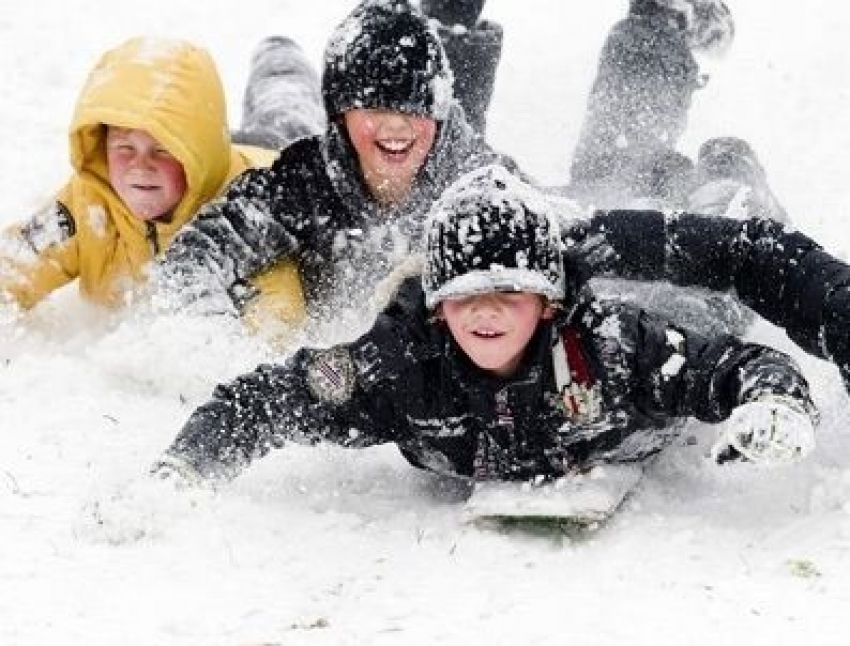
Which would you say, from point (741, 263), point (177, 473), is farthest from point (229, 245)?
point (741, 263)

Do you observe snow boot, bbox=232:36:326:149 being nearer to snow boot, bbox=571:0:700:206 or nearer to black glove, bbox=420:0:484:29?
black glove, bbox=420:0:484:29

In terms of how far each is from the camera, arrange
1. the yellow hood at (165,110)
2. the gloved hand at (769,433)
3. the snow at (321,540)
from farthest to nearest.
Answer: the yellow hood at (165,110)
the gloved hand at (769,433)
the snow at (321,540)

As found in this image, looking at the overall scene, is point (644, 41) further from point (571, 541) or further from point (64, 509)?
point (64, 509)

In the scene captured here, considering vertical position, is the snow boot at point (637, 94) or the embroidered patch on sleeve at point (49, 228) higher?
the snow boot at point (637, 94)

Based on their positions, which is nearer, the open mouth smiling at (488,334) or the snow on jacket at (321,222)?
the open mouth smiling at (488,334)

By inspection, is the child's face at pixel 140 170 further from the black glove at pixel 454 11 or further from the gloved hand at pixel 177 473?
the black glove at pixel 454 11

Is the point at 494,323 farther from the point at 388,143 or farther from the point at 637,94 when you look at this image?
the point at 637,94

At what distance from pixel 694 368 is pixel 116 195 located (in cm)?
227

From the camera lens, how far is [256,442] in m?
3.37

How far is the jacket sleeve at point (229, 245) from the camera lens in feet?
14.1

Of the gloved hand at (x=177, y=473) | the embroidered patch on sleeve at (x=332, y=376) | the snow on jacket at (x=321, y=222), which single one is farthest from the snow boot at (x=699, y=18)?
the gloved hand at (x=177, y=473)

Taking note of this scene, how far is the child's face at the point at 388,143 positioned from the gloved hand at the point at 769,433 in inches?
71.6

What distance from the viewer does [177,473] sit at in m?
3.15

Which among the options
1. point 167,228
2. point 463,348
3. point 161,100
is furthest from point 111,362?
point 463,348
